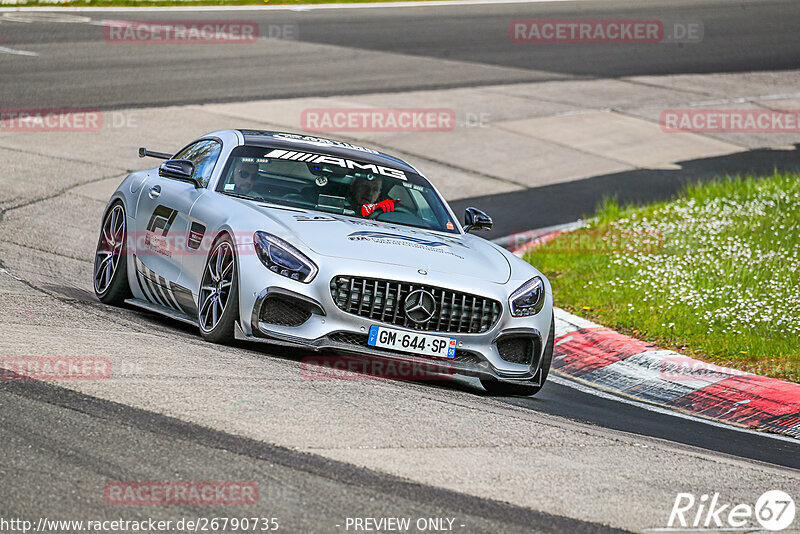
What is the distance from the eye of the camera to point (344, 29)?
27438 millimetres

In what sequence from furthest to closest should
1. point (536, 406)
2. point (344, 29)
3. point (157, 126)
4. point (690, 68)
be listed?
point (344, 29), point (690, 68), point (157, 126), point (536, 406)

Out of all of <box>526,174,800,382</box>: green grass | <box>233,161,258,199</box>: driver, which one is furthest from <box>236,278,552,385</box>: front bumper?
<box>526,174,800,382</box>: green grass

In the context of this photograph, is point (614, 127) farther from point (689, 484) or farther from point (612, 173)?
point (689, 484)

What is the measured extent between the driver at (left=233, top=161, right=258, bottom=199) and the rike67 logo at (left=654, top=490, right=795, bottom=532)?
13.4 ft

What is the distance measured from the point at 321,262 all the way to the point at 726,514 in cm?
295

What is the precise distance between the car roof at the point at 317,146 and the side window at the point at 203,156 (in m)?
0.25

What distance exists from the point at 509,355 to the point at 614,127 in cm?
1275

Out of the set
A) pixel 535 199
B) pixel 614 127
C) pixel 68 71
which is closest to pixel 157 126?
pixel 68 71

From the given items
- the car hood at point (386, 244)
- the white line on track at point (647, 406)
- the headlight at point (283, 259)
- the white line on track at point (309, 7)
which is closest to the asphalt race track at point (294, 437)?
the white line on track at point (647, 406)

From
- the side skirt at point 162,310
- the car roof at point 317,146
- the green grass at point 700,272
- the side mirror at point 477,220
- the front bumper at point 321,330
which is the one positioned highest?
the car roof at point 317,146

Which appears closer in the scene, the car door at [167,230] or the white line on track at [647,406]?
the white line on track at [647,406]

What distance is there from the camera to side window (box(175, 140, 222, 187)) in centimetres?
859

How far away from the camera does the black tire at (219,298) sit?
283 inches

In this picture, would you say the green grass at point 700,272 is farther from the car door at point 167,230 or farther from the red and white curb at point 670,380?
the car door at point 167,230
